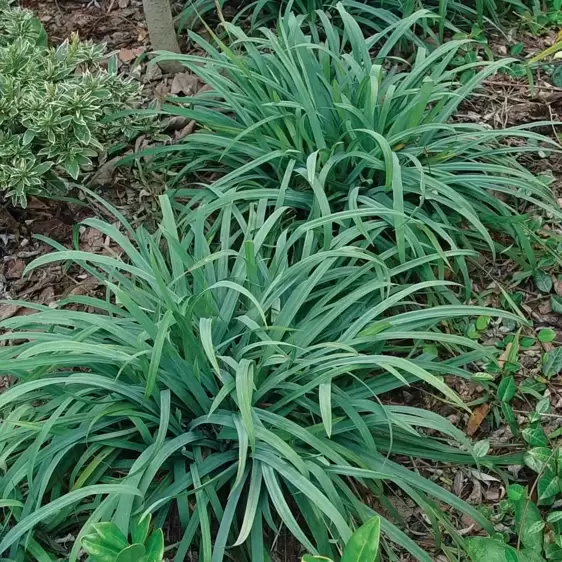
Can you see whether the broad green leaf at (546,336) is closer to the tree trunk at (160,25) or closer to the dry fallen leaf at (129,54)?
the tree trunk at (160,25)

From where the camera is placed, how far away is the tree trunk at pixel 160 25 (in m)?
2.64

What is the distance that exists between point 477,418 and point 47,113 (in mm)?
1638

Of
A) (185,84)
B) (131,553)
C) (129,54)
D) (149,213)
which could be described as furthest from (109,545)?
(129,54)

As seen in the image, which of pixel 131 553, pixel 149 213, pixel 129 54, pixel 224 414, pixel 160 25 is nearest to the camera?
pixel 131 553

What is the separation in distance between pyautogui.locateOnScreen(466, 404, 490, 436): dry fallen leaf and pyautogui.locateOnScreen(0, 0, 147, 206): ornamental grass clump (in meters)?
1.49

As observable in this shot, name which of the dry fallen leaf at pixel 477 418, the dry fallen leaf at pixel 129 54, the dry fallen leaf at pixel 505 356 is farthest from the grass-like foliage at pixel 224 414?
the dry fallen leaf at pixel 129 54

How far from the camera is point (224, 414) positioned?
1674 mm

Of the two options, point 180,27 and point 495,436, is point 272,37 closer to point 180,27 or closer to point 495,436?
point 180,27

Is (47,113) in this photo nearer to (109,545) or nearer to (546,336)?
(109,545)

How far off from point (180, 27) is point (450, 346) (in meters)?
1.88

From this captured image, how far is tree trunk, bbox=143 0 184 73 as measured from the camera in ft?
8.66

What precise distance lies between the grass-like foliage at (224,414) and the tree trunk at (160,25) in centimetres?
113

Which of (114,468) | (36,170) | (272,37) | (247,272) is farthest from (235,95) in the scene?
(114,468)

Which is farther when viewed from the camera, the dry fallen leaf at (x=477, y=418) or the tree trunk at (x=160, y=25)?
the tree trunk at (x=160, y=25)
